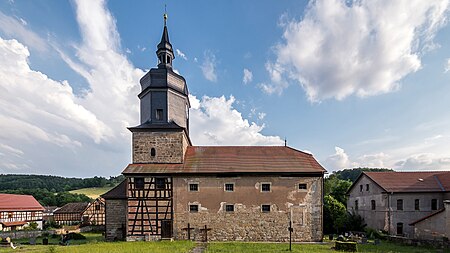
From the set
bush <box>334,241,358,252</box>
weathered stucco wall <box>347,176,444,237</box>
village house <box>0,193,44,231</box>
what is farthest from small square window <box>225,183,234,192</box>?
village house <box>0,193,44,231</box>

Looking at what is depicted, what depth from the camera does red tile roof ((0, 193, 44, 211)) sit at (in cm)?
4206

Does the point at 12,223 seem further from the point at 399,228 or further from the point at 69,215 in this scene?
the point at 399,228

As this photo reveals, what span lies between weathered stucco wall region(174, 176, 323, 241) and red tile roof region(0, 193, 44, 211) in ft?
121

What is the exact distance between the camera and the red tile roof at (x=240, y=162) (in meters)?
22.5

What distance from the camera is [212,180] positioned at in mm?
22547

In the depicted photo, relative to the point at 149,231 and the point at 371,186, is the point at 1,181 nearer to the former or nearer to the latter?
the point at 149,231

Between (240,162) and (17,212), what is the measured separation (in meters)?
42.2

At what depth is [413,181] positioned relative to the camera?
95.7ft

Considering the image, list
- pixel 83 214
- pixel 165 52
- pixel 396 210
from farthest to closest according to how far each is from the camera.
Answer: pixel 83 214
pixel 396 210
pixel 165 52

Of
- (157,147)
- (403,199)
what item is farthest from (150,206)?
(403,199)

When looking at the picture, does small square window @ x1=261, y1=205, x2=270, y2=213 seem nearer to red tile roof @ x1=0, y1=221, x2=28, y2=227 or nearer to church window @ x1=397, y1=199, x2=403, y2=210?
church window @ x1=397, y1=199, x2=403, y2=210

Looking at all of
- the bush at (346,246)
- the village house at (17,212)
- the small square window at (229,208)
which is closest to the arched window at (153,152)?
the small square window at (229,208)

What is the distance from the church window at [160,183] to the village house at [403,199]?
74.0 ft

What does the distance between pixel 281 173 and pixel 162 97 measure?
41.0 feet
